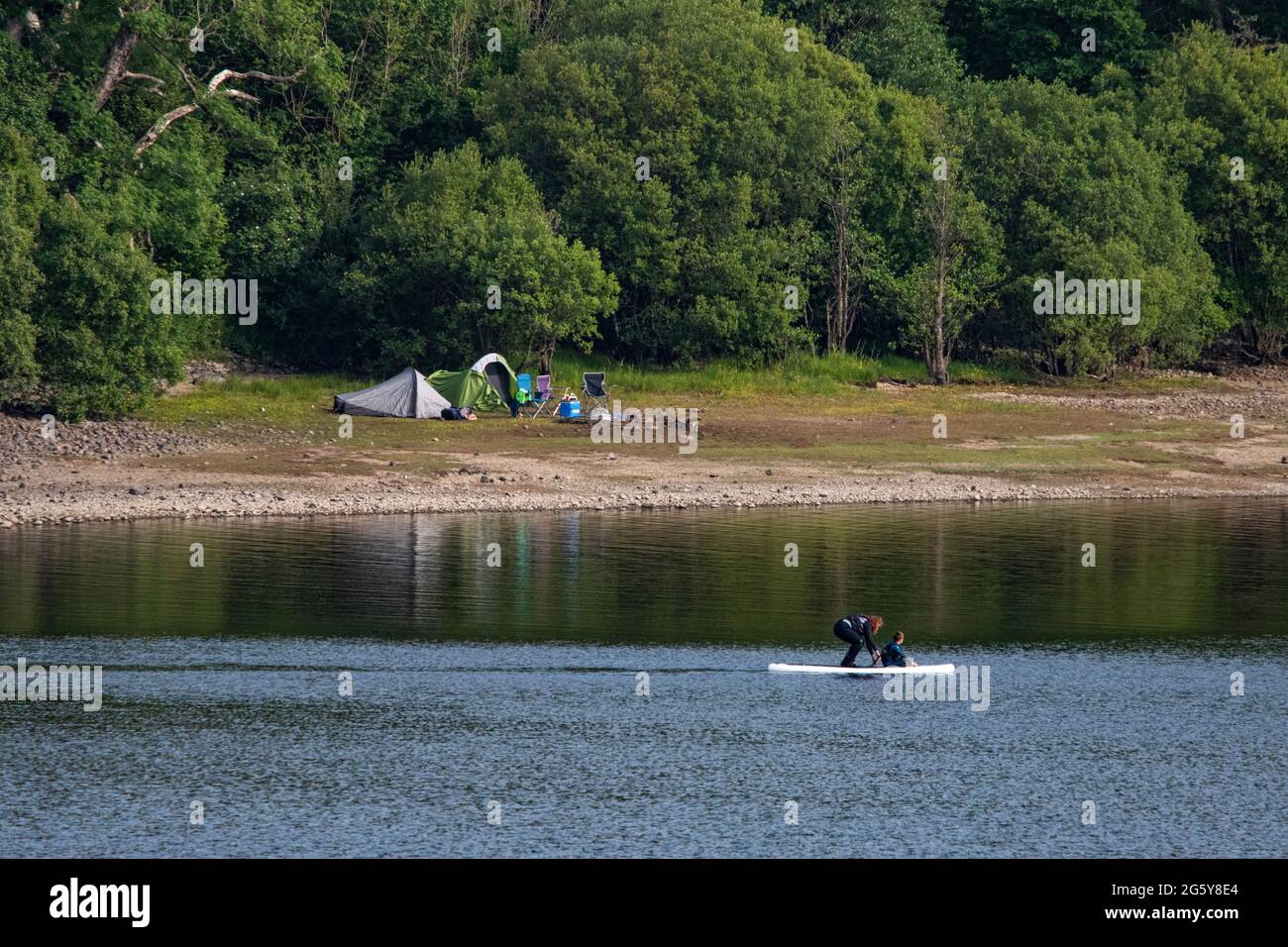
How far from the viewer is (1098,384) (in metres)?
75.4

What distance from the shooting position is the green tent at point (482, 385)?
61.4m

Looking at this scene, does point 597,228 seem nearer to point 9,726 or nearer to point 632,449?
point 632,449

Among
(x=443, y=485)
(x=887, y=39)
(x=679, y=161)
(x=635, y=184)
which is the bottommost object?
(x=443, y=485)

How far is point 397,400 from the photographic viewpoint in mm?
59875

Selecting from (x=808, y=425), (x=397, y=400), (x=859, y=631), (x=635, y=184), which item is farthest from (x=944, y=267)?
(x=859, y=631)

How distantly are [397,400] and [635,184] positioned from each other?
17.5 metres

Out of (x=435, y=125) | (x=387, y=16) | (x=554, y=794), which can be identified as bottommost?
(x=554, y=794)

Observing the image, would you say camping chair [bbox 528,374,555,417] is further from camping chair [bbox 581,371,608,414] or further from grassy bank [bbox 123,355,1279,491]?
grassy bank [bbox 123,355,1279,491]

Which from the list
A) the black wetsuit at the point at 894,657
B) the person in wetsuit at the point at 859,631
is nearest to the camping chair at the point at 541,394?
the person in wetsuit at the point at 859,631

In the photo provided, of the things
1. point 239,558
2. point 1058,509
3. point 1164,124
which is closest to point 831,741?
point 239,558

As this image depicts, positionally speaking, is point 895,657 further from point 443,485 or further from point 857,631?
point 443,485

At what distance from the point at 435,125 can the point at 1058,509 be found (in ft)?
121

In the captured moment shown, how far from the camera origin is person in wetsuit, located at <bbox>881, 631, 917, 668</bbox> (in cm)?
2939

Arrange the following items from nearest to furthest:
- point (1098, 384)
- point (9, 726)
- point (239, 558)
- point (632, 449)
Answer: point (9, 726)
point (239, 558)
point (632, 449)
point (1098, 384)
